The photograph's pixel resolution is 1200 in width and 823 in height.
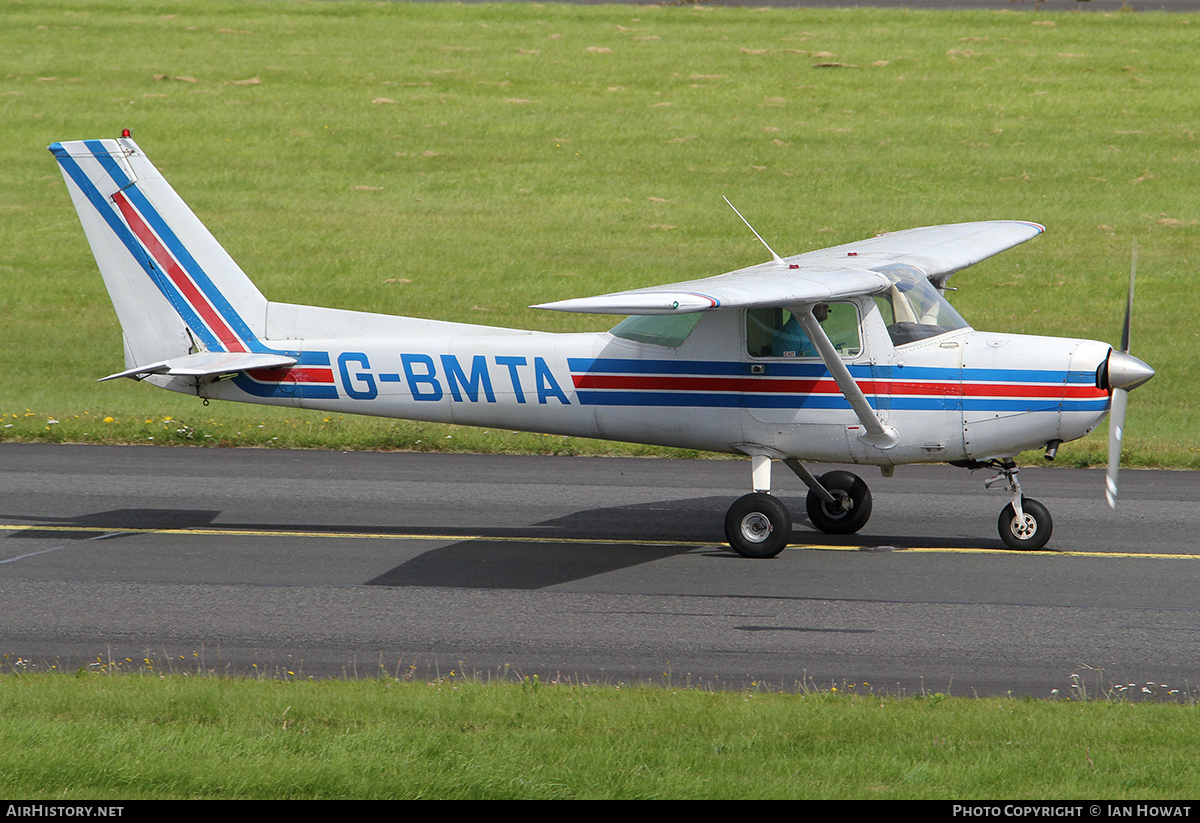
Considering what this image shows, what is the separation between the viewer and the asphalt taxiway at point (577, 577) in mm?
8766

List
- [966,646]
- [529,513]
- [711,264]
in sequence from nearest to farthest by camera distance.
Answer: [966,646], [529,513], [711,264]

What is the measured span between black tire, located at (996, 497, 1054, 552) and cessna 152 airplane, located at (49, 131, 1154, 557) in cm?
1

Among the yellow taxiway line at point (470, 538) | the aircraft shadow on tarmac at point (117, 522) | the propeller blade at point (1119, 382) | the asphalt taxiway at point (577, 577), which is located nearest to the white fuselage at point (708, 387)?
the propeller blade at point (1119, 382)

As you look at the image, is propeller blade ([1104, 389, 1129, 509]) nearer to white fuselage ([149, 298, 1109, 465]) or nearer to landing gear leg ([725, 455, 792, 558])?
white fuselage ([149, 298, 1109, 465])

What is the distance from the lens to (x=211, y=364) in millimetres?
11891

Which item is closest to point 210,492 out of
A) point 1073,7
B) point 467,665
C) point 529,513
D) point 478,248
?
point 529,513

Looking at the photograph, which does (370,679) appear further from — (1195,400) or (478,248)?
(478,248)

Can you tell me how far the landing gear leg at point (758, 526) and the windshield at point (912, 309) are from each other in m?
1.80

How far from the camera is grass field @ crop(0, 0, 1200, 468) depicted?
21766 millimetres

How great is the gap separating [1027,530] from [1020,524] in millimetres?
79

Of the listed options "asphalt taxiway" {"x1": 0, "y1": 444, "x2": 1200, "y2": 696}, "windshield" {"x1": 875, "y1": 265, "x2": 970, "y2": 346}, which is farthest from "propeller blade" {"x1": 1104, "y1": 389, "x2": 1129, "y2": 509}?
"windshield" {"x1": 875, "y1": 265, "x2": 970, "y2": 346}

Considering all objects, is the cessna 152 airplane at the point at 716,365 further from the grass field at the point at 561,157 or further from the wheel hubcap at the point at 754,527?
the grass field at the point at 561,157

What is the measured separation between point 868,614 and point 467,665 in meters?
3.14

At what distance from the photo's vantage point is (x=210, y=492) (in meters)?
13.7
